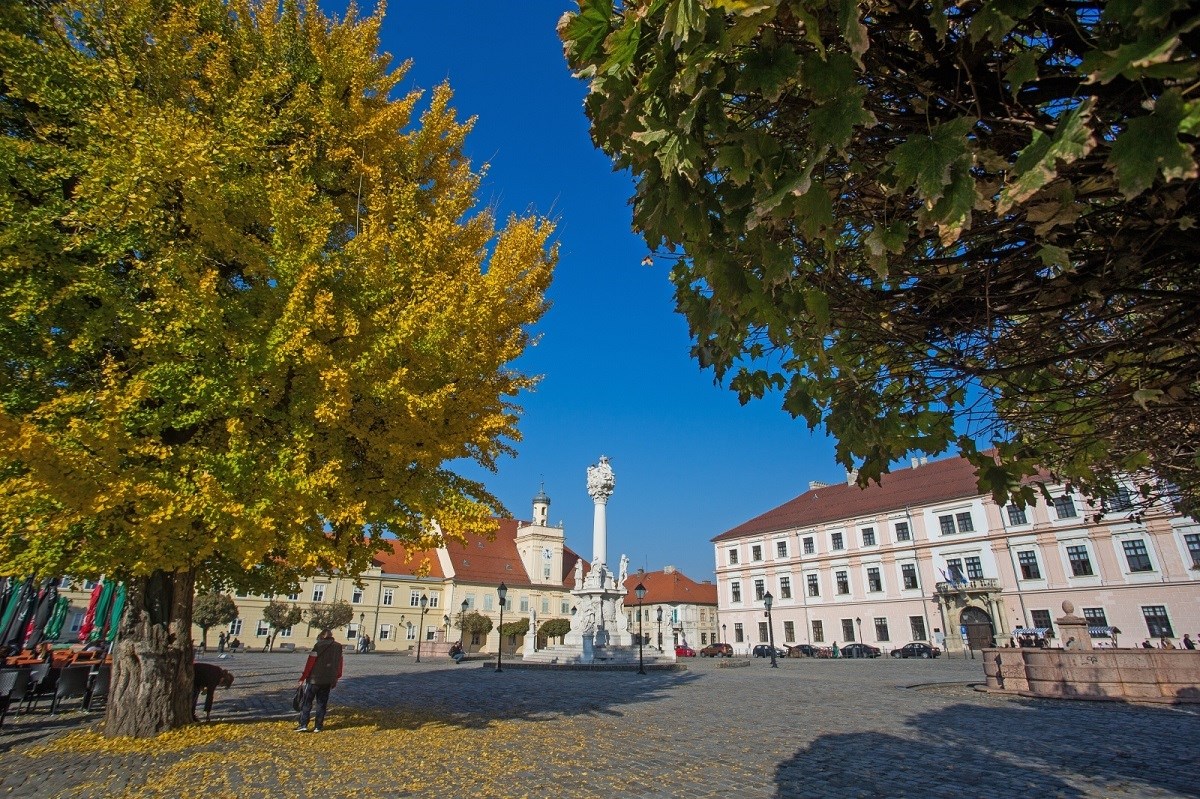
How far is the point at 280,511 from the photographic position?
673 cm

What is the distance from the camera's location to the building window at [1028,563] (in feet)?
126

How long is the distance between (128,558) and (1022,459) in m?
9.22

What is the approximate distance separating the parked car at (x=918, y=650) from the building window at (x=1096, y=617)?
28.7 ft

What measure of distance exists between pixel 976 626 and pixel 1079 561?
7.53 m

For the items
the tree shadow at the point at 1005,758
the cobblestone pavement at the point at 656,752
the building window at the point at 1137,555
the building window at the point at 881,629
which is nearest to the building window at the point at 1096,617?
the building window at the point at 1137,555

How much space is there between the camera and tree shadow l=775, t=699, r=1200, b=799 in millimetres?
6480

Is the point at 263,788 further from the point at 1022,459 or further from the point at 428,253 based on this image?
the point at 1022,459

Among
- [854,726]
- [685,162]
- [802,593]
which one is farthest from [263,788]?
[802,593]

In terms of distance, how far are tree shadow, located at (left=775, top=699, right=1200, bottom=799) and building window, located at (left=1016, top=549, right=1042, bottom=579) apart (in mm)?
32189

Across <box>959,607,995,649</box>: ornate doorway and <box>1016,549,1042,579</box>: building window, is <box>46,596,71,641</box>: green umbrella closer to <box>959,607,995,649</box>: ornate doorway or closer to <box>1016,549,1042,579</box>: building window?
<box>959,607,995,649</box>: ornate doorway

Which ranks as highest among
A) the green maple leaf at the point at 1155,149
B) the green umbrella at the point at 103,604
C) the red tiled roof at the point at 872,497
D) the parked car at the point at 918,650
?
the red tiled roof at the point at 872,497

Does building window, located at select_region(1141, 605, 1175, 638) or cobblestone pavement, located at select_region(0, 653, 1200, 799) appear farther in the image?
building window, located at select_region(1141, 605, 1175, 638)

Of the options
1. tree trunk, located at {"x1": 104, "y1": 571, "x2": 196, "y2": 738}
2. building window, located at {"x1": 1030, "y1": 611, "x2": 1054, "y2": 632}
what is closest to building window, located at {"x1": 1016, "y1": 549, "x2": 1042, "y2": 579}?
building window, located at {"x1": 1030, "y1": 611, "x2": 1054, "y2": 632}

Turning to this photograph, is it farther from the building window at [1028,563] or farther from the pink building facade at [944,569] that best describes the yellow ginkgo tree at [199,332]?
the building window at [1028,563]
